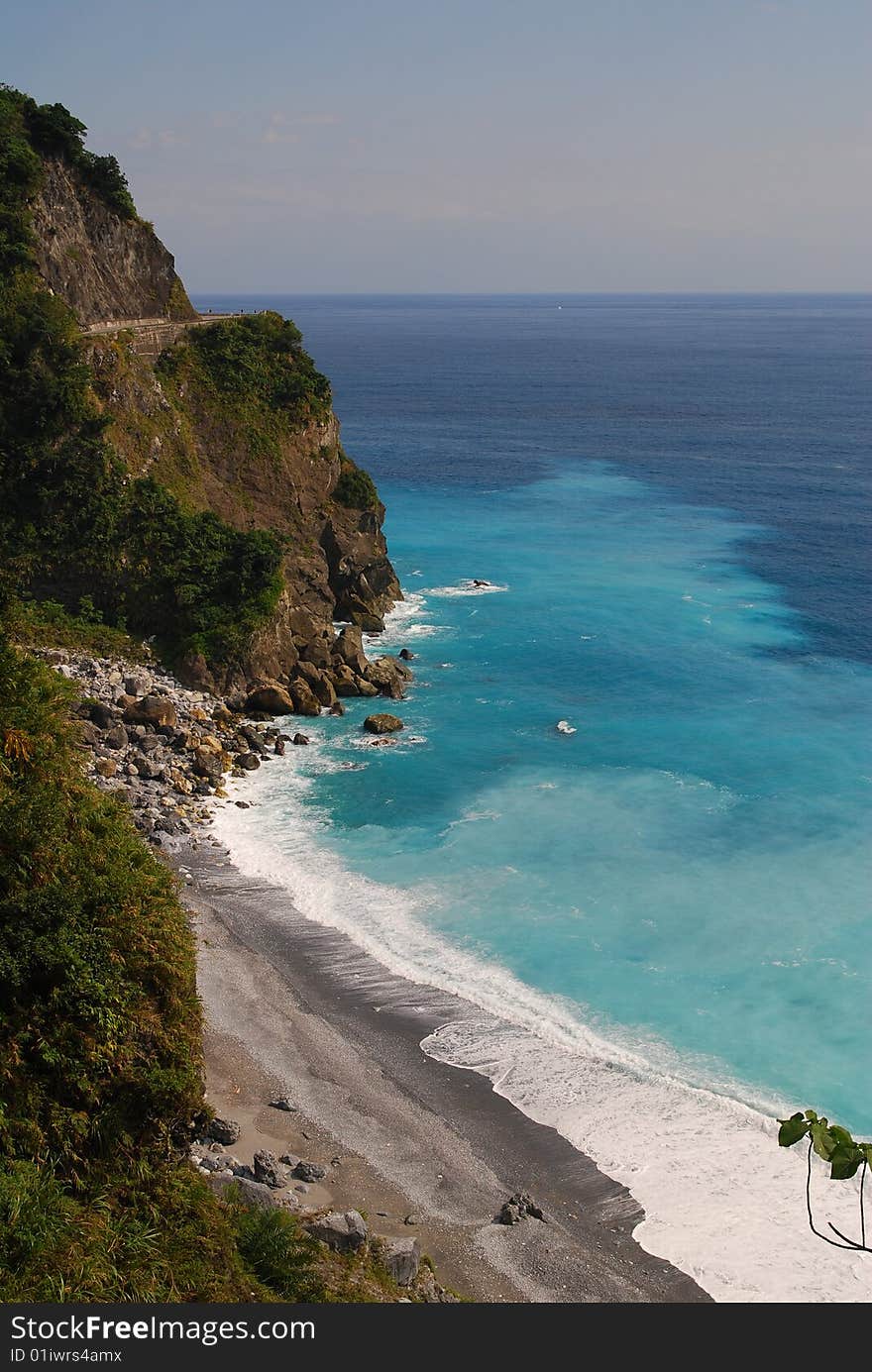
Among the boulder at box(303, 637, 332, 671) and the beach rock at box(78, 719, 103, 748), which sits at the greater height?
the boulder at box(303, 637, 332, 671)

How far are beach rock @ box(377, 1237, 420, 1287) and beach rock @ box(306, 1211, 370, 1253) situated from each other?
1.47ft

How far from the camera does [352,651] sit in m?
55.2

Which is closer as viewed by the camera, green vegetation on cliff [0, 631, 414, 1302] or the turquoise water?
green vegetation on cliff [0, 631, 414, 1302]

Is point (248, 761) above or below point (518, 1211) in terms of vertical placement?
above

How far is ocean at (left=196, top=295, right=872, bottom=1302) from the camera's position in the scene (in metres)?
27.8

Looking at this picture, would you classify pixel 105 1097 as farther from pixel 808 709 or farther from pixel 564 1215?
pixel 808 709

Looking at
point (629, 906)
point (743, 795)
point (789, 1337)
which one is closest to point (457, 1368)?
point (789, 1337)

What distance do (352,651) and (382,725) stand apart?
20.8 ft

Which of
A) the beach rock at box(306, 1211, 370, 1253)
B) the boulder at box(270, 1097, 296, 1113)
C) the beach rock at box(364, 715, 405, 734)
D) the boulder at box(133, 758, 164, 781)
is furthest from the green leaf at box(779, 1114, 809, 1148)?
the beach rock at box(364, 715, 405, 734)

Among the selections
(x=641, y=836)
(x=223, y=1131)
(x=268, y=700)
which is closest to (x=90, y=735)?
(x=268, y=700)

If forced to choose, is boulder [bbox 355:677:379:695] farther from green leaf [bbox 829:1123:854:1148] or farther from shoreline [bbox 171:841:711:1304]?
green leaf [bbox 829:1123:854:1148]

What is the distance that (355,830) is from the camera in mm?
41844

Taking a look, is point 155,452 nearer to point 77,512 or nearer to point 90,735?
point 77,512

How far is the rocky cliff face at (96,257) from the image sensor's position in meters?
Result: 55.5
